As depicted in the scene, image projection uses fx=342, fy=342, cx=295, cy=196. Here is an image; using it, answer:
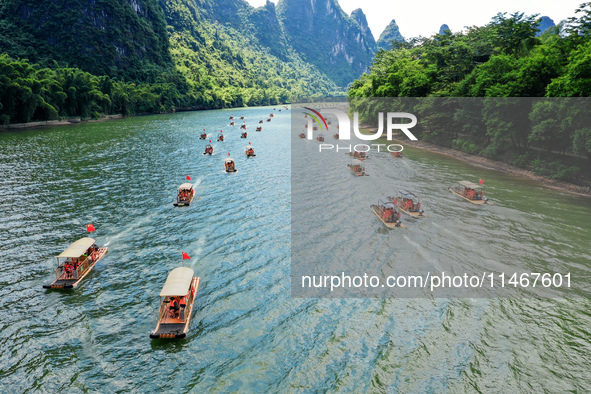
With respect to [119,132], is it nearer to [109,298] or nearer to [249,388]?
[109,298]

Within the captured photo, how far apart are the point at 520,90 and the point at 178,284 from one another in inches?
2159

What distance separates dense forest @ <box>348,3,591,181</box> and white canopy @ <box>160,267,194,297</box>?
1821 inches

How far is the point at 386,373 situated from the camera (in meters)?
17.7

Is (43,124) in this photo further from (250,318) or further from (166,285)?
(250,318)

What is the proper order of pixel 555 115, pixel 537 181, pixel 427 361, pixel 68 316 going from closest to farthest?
pixel 427 361, pixel 68 316, pixel 555 115, pixel 537 181

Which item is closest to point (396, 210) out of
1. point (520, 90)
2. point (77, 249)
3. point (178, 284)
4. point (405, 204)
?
point (405, 204)

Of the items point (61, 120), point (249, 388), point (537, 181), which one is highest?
point (61, 120)

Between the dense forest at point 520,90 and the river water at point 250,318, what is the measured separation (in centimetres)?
1051

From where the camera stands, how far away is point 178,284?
22.1 meters

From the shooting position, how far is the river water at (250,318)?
1755 cm

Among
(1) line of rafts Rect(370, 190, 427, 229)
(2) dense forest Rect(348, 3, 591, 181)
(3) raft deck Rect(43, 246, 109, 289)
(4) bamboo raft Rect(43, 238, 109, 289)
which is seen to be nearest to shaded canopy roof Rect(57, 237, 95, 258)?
(4) bamboo raft Rect(43, 238, 109, 289)

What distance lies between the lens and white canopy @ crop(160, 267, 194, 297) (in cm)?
2103

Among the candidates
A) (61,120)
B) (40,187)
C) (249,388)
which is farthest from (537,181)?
(61,120)

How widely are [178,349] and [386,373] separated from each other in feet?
37.6
